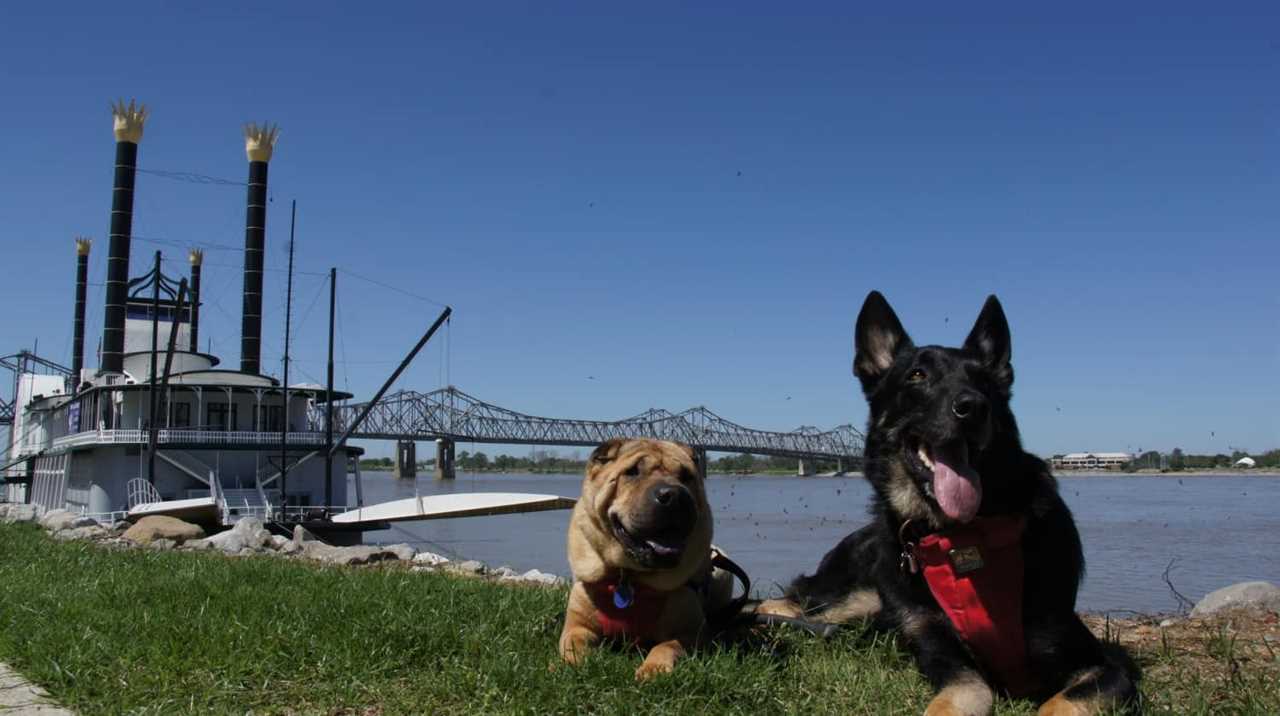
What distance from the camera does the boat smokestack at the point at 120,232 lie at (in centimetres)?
3694

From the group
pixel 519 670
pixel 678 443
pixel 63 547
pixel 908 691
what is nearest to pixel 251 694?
pixel 519 670

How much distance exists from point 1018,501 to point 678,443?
4.17 feet

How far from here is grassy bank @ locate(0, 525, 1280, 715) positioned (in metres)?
3.15

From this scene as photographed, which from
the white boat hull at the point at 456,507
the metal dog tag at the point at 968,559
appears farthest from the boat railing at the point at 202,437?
the metal dog tag at the point at 968,559

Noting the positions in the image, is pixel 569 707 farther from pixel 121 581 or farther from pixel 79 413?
pixel 79 413

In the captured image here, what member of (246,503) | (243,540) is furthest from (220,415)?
(243,540)

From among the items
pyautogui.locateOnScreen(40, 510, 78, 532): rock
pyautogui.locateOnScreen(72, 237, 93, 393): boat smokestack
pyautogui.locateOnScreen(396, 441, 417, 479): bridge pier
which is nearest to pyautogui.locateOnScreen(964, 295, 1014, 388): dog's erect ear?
pyautogui.locateOnScreen(40, 510, 78, 532): rock

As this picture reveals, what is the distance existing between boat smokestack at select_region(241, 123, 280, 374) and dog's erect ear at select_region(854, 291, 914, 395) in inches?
1492

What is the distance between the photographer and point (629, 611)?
3.64 meters

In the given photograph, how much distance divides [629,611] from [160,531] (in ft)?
46.2

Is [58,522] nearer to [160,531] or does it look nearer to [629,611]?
[160,531]

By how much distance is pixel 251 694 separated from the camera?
10.9 feet

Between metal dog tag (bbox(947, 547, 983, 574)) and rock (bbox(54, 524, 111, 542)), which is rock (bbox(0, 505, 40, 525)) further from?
metal dog tag (bbox(947, 547, 983, 574))

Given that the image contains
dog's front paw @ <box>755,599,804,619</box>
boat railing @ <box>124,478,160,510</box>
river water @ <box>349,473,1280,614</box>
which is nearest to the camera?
dog's front paw @ <box>755,599,804,619</box>
